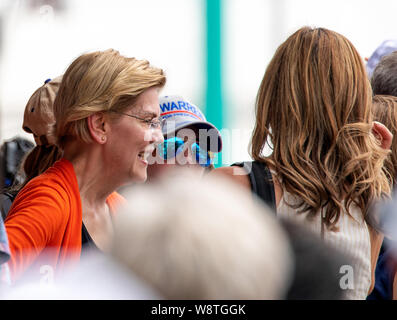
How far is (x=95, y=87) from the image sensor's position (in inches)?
41.5

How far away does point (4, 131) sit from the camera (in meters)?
1.58

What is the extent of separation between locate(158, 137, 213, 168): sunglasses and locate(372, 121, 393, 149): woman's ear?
14.8 inches

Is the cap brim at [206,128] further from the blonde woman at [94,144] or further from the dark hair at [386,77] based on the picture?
the dark hair at [386,77]

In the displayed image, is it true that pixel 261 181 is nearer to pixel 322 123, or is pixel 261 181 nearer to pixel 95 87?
pixel 322 123

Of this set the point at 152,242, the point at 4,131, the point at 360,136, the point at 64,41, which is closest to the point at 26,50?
the point at 64,41

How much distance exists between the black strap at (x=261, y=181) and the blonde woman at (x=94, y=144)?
23 cm

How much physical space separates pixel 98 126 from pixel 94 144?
4cm

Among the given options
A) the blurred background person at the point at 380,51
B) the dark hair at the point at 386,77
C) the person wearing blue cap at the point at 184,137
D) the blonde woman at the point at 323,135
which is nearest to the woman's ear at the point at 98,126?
the person wearing blue cap at the point at 184,137

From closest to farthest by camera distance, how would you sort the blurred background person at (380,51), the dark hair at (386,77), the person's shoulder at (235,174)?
the person's shoulder at (235,174) → the dark hair at (386,77) → the blurred background person at (380,51)

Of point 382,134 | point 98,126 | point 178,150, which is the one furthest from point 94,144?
point 382,134

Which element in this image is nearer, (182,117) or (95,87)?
(95,87)

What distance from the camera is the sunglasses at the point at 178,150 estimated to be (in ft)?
4.02

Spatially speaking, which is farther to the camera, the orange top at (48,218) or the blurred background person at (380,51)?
the blurred background person at (380,51)

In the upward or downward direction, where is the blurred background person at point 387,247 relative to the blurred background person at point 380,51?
downward
